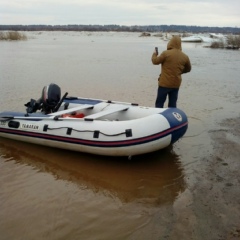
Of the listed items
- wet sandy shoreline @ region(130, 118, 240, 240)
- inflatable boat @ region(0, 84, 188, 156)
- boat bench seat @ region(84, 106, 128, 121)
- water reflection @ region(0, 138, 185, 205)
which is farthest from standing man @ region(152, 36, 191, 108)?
wet sandy shoreline @ region(130, 118, 240, 240)

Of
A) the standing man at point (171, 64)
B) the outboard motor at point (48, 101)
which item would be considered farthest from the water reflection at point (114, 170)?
the standing man at point (171, 64)

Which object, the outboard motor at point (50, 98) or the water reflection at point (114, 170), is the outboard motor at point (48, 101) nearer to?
the outboard motor at point (50, 98)

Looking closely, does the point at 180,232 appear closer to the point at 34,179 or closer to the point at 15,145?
the point at 34,179

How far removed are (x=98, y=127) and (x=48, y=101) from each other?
65.5 inches

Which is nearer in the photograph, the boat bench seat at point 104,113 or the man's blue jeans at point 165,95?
the boat bench seat at point 104,113

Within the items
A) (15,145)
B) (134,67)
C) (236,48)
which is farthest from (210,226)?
(236,48)

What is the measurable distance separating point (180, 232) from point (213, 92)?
26.0 ft

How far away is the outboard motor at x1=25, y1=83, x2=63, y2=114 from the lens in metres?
6.42

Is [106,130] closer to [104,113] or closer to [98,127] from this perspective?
[98,127]

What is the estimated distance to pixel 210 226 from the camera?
3.59 meters

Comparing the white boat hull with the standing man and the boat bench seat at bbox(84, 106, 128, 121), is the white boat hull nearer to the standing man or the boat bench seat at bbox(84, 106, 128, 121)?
the boat bench seat at bbox(84, 106, 128, 121)

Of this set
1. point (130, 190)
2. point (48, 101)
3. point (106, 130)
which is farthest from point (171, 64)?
point (130, 190)

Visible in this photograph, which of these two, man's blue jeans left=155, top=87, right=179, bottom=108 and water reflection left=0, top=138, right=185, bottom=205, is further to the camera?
man's blue jeans left=155, top=87, right=179, bottom=108

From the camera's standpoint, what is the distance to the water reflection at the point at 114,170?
4.38 meters
